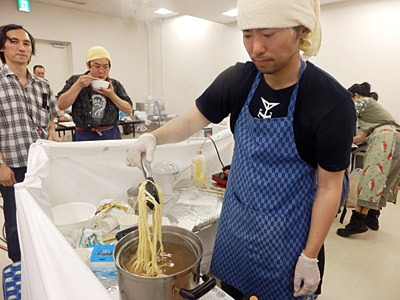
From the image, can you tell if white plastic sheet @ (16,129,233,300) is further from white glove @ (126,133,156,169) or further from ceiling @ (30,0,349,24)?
ceiling @ (30,0,349,24)

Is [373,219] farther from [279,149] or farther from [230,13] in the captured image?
[230,13]

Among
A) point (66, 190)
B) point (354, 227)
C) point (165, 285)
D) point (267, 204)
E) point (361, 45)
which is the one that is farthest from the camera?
point (361, 45)

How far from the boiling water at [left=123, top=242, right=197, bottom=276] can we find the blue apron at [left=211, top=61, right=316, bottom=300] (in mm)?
338

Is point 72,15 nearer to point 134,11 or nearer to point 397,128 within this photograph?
point 134,11

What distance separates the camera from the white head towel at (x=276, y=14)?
2.52 ft

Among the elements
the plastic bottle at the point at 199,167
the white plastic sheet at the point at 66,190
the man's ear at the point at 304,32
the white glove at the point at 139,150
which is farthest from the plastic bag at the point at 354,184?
the white glove at the point at 139,150

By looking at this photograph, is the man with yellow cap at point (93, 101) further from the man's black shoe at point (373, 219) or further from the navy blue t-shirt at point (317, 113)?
the man's black shoe at point (373, 219)

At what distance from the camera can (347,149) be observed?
2.78 feet

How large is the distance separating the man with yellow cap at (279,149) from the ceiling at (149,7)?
3.94 metres

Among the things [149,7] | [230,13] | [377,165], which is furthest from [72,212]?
[149,7]

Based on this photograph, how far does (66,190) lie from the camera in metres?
1.56

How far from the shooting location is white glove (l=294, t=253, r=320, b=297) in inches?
36.7

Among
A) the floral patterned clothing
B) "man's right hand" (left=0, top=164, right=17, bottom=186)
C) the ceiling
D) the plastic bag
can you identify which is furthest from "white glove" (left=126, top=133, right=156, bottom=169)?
the ceiling

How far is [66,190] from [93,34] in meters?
6.00
